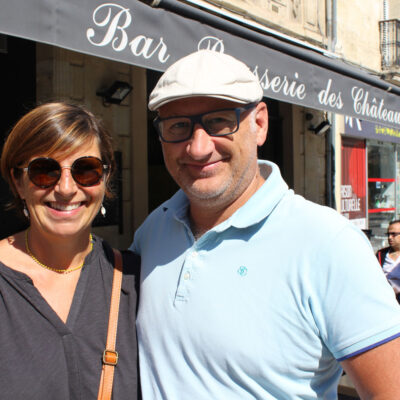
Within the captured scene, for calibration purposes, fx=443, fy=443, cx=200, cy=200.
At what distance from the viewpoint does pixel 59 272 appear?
5.57 ft

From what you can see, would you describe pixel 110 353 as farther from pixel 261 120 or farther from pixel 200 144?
pixel 261 120

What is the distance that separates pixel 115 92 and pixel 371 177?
6934 mm

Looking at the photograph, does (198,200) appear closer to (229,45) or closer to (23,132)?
(23,132)

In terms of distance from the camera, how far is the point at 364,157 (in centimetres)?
952

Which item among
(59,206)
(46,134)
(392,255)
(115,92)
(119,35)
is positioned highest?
(115,92)

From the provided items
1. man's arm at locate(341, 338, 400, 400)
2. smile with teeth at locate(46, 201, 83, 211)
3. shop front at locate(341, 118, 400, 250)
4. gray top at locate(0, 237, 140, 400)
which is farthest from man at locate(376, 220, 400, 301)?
smile with teeth at locate(46, 201, 83, 211)

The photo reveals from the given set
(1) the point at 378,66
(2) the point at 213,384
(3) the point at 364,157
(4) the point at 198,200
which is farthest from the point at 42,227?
(1) the point at 378,66

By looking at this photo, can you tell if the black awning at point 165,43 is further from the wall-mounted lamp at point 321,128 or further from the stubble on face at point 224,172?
the wall-mounted lamp at point 321,128

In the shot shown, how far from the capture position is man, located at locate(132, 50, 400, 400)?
1279mm

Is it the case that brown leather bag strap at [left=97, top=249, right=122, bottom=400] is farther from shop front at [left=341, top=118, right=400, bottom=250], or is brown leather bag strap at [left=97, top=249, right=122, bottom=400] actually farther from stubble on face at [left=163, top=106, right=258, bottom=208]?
shop front at [left=341, top=118, right=400, bottom=250]

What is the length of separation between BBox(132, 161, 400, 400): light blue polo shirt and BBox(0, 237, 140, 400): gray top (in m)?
0.10

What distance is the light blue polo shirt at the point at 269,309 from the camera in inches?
50.4

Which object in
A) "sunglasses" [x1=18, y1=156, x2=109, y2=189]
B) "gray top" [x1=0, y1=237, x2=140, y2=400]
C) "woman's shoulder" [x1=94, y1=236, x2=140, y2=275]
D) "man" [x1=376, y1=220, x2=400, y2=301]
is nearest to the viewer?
"gray top" [x1=0, y1=237, x2=140, y2=400]

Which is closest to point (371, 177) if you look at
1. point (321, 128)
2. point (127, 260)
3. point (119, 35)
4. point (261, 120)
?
point (321, 128)
